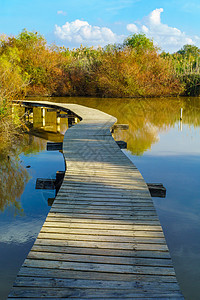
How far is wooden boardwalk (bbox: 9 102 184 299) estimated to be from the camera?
7.63 feet

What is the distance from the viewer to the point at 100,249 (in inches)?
112

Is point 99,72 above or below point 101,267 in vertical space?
above

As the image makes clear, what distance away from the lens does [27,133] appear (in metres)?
13.1

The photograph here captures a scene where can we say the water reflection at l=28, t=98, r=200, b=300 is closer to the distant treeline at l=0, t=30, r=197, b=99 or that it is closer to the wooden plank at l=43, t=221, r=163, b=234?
the wooden plank at l=43, t=221, r=163, b=234

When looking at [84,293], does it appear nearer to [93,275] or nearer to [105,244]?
[93,275]

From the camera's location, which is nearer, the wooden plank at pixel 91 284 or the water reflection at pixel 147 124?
the wooden plank at pixel 91 284

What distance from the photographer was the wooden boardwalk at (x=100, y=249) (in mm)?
2326

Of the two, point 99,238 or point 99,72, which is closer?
point 99,238

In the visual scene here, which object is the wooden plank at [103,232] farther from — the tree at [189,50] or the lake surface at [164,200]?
the tree at [189,50]

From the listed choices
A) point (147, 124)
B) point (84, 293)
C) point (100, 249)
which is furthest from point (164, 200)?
point (147, 124)

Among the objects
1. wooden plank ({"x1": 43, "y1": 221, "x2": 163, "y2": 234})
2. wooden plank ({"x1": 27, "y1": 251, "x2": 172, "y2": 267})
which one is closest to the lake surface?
wooden plank ({"x1": 43, "y1": 221, "x2": 163, "y2": 234})

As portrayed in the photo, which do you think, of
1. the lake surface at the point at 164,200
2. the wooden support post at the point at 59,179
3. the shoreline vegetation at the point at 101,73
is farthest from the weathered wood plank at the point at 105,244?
the shoreline vegetation at the point at 101,73

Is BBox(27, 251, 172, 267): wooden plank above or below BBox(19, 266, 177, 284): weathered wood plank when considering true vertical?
above

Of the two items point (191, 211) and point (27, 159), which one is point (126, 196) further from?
point (27, 159)
